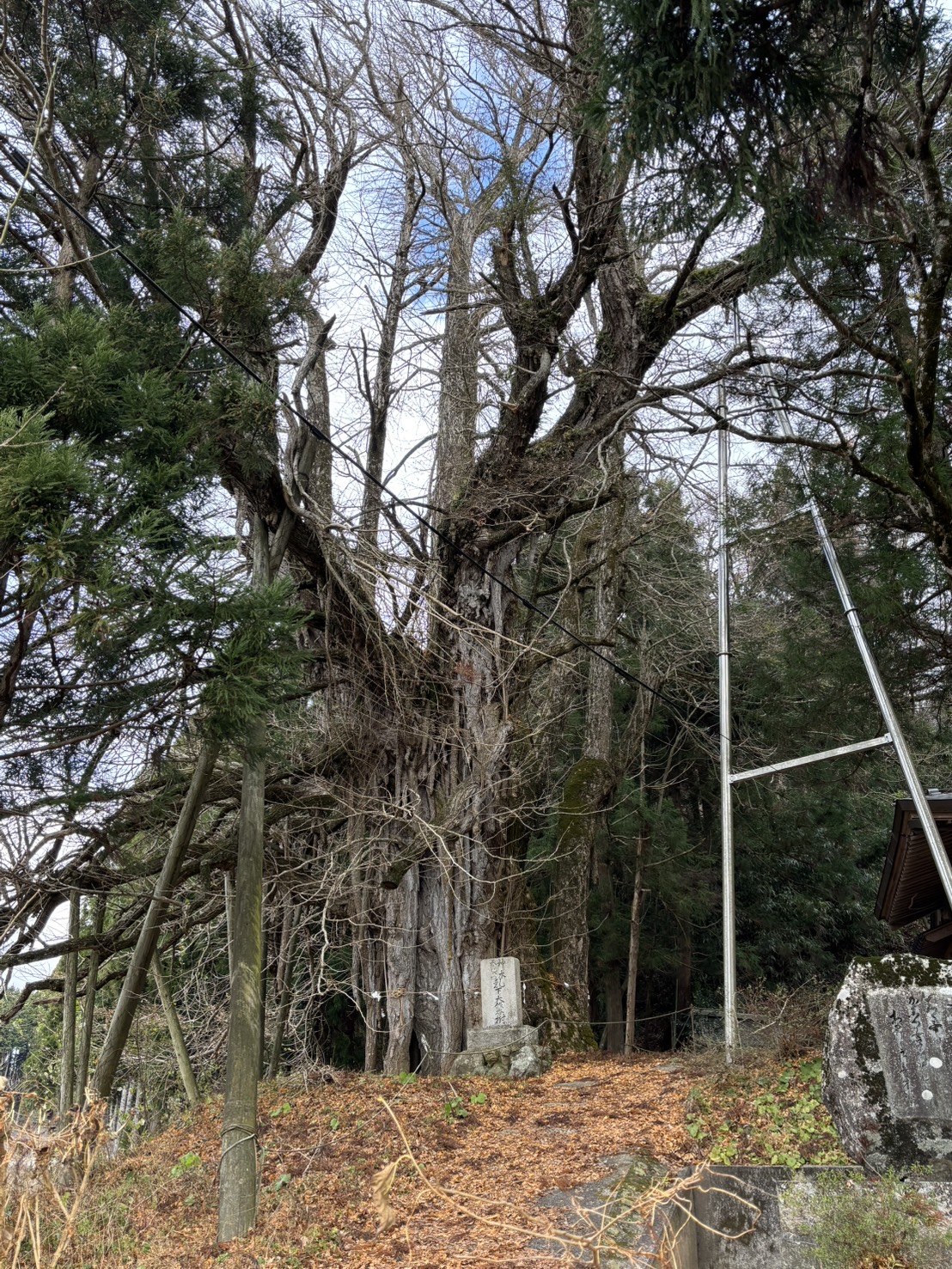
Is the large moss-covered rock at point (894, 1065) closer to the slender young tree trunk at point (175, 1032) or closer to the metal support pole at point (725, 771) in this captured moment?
the metal support pole at point (725, 771)

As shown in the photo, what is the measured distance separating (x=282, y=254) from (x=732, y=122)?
541 cm

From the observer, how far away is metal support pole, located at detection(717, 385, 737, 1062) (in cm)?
720

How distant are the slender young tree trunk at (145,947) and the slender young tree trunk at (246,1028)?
0.65 m

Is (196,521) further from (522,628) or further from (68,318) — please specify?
(522,628)

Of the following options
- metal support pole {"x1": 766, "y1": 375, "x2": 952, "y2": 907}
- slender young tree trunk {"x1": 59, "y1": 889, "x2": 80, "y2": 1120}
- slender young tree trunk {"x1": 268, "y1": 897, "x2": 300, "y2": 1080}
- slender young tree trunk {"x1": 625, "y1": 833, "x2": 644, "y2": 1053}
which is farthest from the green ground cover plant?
slender young tree trunk {"x1": 625, "y1": 833, "x2": 644, "y2": 1053}

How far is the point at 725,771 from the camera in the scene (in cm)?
783

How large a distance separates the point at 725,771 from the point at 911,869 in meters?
2.31

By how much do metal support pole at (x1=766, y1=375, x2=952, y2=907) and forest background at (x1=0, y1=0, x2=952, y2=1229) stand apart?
0.26 metres

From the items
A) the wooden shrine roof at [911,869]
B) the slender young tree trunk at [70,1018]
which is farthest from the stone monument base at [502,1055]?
the wooden shrine roof at [911,869]

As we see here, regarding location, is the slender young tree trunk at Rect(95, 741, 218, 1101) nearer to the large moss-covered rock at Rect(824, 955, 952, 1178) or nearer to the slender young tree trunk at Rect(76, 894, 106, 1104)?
the slender young tree trunk at Rect(76, 894, 106, 1104)

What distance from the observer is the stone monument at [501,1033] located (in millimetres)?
8016

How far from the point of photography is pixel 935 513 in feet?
18.4

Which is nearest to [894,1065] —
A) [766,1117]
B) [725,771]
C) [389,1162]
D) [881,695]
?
[766,1117]

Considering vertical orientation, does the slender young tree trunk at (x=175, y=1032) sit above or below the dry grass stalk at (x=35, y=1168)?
below
